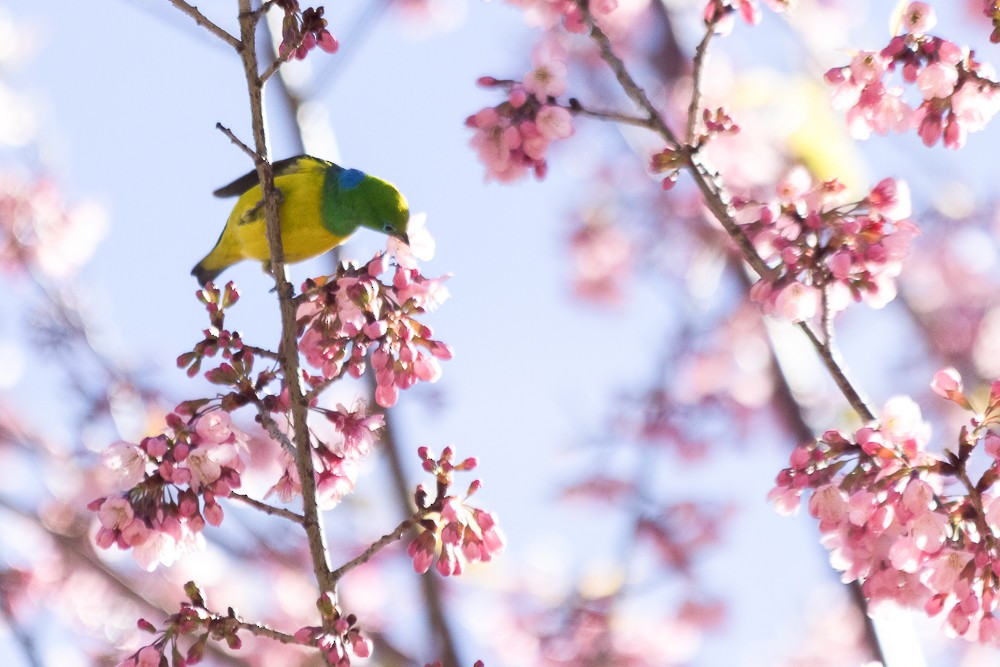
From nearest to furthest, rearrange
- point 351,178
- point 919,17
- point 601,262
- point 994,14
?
point 994,14 → point 919,17 → point 351,178 → point 601,262

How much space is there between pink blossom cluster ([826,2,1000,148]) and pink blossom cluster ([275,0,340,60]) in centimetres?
126

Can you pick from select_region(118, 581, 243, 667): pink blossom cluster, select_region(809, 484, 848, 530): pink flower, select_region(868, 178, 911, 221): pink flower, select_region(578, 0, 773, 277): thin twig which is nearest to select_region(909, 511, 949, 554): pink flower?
select_region(809, 484, 848, 530): pink flower

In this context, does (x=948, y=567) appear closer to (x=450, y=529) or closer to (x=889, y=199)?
(x=889, y=199)

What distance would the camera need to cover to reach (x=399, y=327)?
89.0 inches

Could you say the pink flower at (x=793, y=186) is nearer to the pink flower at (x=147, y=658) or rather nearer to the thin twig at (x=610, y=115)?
the thin twig at (x=610, y=115)

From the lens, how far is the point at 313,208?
10.8ft

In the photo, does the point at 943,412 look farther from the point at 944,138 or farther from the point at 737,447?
the point at 944,138

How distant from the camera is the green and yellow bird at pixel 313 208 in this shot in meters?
3.19

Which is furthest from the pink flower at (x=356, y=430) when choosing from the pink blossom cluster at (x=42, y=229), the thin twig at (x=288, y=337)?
the pink blossom cluster at (x=42, y=229)

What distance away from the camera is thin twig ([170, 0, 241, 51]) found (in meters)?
2.15

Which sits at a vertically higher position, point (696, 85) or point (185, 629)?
point (696, 85)

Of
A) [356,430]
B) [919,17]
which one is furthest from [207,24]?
[919,17]

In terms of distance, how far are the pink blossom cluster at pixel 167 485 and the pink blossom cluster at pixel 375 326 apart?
0.89ft

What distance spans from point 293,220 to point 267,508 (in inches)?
57.0
